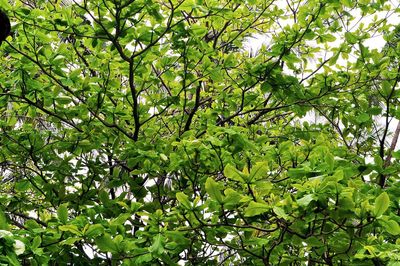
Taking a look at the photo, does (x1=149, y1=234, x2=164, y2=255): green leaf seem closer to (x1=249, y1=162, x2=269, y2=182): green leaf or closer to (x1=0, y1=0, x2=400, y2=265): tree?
(x1=0, y1=0, x2=400, y2=265): tree

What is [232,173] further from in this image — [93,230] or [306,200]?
[93,230]

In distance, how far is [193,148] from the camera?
2834 millimetres

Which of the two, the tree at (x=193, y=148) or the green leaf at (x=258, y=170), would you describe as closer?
the green leaf at (x=258, y=170)

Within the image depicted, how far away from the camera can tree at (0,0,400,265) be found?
93.2 inches

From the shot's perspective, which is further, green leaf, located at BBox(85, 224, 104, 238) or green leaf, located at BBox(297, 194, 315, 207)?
green leaf, located at BBox(85, 224, 104, 238)

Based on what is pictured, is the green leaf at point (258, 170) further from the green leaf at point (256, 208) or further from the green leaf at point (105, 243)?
the green leaf at point (105, 243)

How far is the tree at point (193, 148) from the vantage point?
7.77ft

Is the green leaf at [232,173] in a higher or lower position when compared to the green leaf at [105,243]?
higher

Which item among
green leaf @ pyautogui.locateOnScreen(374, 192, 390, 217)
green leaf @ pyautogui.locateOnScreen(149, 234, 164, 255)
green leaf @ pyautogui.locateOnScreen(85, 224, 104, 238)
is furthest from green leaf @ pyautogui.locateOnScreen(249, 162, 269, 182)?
green leaf @ pyautogui.locateOnScreen(85, 224, 104, 238)

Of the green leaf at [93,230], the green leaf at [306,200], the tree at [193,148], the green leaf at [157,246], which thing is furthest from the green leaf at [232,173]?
the green leaf at [93,230]

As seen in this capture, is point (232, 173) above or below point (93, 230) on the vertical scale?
above

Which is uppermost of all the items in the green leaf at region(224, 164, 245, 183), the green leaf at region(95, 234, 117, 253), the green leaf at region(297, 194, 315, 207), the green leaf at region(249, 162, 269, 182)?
the green leaf at region(249, 162, 269, 182)

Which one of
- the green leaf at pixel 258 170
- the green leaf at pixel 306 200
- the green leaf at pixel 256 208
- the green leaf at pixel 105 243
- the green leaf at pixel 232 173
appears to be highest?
the green leaf at pixel 258 170

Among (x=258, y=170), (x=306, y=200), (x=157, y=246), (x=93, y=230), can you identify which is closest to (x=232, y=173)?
(x=258, y=170)
